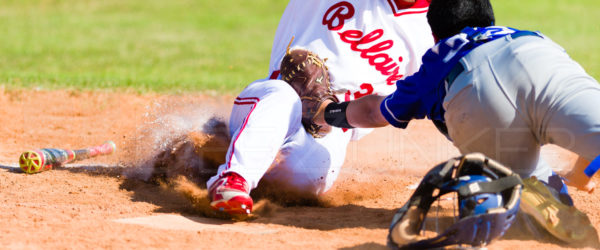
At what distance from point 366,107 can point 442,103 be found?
20.6 inches

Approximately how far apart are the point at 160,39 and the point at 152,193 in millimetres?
11318

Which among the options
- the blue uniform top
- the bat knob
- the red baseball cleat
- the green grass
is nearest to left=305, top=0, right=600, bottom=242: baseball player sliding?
the blue uniform top

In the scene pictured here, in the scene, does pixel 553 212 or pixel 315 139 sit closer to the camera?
pixel 553 212

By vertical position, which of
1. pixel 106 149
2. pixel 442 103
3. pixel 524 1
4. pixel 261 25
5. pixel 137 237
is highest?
pixel 442 103

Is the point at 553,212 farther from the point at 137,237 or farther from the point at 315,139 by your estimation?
the point at 137,237

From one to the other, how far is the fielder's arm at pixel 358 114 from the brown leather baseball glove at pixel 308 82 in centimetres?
18

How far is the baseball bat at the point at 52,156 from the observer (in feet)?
14.9

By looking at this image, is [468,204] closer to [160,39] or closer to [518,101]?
[518,101]

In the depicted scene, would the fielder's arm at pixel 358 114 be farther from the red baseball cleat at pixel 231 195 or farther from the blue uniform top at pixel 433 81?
the red baseball cleat at pixel 231 195

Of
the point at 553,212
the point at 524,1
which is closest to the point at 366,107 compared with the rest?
the point at 553,212

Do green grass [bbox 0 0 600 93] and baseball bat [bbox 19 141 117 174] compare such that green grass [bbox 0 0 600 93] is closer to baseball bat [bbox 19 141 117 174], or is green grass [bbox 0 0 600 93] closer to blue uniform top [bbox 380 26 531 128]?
baseball bat [bbox 19 141 117 174]

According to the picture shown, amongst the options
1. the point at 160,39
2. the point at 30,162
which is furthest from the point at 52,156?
the point at 160,39

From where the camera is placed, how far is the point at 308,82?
412cm

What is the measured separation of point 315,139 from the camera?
4203 mm
